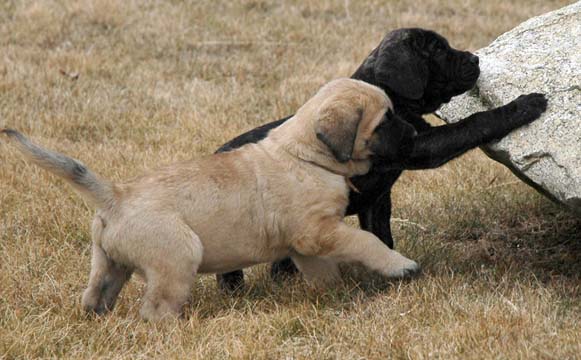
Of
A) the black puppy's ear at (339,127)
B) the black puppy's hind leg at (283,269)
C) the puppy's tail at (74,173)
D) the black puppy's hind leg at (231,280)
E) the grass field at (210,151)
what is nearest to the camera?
the grass field at (210,151)

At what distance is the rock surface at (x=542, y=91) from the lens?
4.81 m

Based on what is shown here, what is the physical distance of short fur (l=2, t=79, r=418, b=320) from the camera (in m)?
4.60

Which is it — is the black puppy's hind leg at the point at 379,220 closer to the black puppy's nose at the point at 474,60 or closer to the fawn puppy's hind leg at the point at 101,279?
the black puppy's nose at the point at 474,60

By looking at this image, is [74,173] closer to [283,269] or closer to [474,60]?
[283,269]

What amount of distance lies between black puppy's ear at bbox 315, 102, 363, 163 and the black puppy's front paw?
2.78 ft

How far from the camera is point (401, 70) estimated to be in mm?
5387

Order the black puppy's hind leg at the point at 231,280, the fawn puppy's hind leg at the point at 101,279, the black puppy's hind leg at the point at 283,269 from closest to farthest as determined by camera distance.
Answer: the fawn puppy's hind leg at the point at 101,279, the black puppy's hind leg at the point at 231,280, the black puppy's hind leg at the point at 283,269

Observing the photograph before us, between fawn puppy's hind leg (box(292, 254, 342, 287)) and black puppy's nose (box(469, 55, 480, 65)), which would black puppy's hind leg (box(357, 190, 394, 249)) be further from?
black puppy's nose (box(469, 55, 480, 65))

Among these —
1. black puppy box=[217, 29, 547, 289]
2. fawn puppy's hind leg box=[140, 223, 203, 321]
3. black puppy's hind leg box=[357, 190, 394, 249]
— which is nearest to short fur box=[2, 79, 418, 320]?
fawn puppy's hind leg box=[140, 223, 203, 321]

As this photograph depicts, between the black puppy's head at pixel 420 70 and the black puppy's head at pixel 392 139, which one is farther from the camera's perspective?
the black puppy's head at pixel 420 70

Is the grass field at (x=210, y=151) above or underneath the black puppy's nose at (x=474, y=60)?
underneath

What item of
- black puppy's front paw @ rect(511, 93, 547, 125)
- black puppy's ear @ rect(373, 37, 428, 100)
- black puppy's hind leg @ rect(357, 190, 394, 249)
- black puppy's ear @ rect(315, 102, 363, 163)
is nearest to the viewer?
black puppy's ear @ rect(315, 102, 363, 163)

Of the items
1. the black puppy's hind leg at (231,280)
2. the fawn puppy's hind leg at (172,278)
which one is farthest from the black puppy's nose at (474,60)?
the fawn puppy's hind leg at (172,278)

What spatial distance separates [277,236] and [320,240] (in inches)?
10.1
